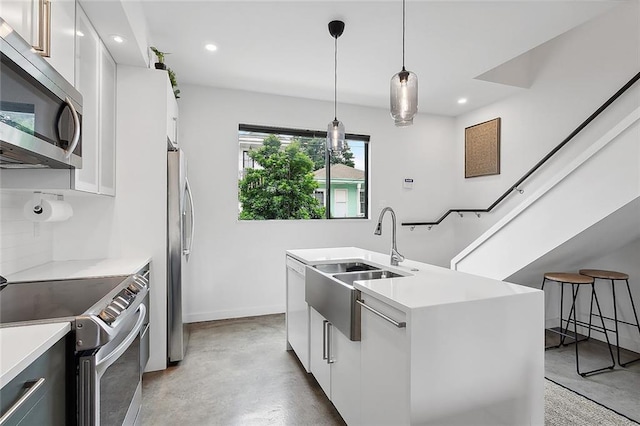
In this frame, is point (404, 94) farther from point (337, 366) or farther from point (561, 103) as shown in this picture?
point (561, 103)

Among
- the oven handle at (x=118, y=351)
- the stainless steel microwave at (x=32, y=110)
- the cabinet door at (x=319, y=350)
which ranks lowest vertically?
the cabinet door at (x=319, y=350)

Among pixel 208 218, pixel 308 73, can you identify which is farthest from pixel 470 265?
pixel 208 218

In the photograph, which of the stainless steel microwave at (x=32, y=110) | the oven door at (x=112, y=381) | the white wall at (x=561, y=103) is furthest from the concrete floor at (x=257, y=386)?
the white wall at (x=561, y=103)

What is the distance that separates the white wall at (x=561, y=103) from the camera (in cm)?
296

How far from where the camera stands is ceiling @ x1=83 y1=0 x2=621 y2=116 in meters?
2.29

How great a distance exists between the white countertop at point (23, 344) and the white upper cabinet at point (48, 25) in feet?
3.33

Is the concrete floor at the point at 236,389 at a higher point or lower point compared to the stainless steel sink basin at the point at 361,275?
lower

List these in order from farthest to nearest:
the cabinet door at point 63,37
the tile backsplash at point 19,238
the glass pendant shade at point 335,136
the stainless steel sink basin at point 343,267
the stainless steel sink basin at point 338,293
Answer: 1. the glass pendant shade at point 335,136
2. the stainless steel sink basin at point 343,267
3. the tile backsplash at point 19,238
4. the stainless steel sink basin at point 338,293
5. the cabinet door at point 63,37

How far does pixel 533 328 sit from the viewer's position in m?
1.46

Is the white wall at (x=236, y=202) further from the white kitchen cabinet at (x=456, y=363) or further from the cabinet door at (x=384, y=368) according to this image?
A: the white kitchen cabinet at (x=456, y=363)

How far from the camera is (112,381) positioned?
1330mm

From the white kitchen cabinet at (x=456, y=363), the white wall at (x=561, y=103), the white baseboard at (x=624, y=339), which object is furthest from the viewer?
the white wall at (x=561, y=103)

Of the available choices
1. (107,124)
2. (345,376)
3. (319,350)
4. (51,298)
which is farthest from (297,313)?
(107,124)

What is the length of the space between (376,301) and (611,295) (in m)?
2.87
